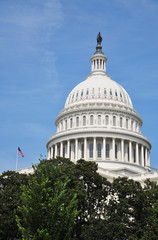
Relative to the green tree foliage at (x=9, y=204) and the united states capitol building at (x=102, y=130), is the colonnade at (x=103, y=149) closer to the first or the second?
the united states capitol building at (x=102, y=130)

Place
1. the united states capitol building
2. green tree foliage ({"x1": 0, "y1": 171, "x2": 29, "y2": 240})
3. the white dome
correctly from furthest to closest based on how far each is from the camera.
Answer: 1. the white dome
2. the united states capitol building
3. green tree foliage ({"x1": 0, "y1": 171, "x2": 29, "y2": 240})

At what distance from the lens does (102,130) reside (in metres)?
105

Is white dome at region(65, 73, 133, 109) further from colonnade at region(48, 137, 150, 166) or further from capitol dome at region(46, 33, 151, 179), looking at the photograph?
colonnade at region(48, 137, 150, 166)

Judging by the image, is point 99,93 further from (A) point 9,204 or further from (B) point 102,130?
(A) point 9,204

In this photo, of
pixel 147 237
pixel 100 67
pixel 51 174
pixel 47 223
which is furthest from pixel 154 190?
pixel 100 67

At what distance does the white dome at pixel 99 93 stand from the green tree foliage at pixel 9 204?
55.0 m

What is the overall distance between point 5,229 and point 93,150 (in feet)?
177

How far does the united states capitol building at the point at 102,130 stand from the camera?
10450 cm

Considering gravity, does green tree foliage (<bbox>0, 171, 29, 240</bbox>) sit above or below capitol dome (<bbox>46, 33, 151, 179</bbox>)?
below

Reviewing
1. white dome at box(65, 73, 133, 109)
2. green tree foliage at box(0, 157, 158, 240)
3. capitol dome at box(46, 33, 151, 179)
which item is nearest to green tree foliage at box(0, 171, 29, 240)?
green tree foliage at box(0, 157, 158, 240)

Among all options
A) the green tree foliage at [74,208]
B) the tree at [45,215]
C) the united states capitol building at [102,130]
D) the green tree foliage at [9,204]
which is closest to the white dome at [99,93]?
the united states capitol building at [102,130]

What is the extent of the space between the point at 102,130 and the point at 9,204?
174ft

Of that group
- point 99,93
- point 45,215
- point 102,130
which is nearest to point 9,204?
point 45,215

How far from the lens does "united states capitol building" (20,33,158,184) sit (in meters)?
104
